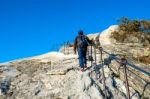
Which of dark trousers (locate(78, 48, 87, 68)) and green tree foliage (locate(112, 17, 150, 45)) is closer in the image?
dark trousers (locate(78, 48, 87, 68))

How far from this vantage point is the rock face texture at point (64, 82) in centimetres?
1616

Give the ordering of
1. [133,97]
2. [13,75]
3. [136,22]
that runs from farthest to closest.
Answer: [136,22]
[13,75]
[133,97]

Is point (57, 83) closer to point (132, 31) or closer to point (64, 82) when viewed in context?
point (64, 82)

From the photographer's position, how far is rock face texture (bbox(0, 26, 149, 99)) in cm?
1616

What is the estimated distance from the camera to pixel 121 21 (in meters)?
41.4

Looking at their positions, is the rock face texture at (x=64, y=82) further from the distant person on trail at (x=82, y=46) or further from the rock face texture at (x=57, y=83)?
the distant person on trail at (x=82, y=46)

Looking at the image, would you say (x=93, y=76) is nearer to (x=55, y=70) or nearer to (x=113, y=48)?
(x=55, y=70)

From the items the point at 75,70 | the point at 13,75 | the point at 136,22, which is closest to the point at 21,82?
the point at 13,75

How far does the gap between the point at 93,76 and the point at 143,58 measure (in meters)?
8.21

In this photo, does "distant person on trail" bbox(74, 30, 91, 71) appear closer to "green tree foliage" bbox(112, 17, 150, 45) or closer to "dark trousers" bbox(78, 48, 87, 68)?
"dark trousers" bbox(78, 48, 87, 68)

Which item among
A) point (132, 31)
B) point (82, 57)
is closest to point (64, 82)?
point (82, 57)

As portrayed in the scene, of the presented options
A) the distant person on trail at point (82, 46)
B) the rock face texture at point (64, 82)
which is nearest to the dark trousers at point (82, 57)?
the distant person on trail at point (82, 46)

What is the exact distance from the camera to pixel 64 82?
17406 mm

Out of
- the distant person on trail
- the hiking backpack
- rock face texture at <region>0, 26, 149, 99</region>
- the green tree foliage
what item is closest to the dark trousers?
the distant person on trail
